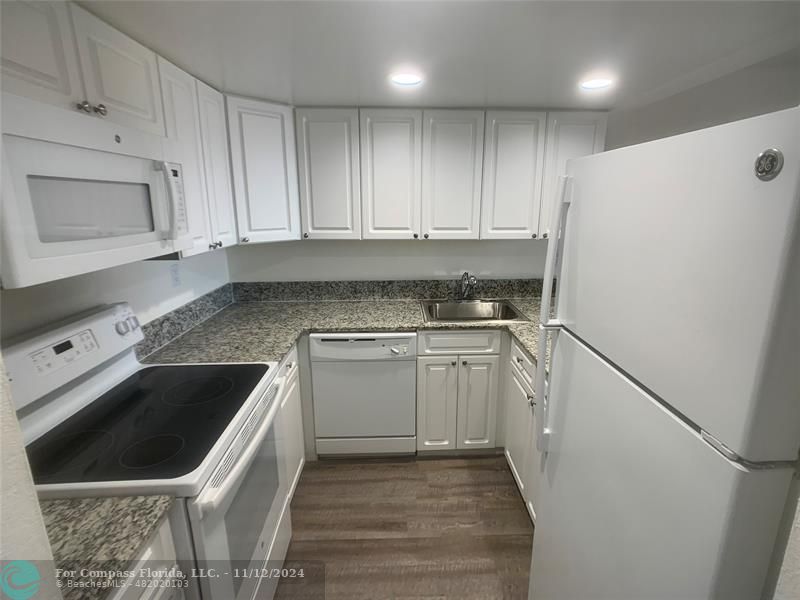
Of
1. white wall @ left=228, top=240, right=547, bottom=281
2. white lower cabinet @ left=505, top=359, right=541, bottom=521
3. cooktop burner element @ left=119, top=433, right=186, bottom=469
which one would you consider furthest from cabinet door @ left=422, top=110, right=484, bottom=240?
cooktop burner element @ left=119, top=433, right=186, bottom=469

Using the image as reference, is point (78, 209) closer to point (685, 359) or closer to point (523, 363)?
point (685, 359)

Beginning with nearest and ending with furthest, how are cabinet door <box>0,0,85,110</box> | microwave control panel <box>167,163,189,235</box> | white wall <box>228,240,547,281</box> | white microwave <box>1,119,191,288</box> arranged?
white microwave <box>1,119,191,288</box> → cabinet door <box>0,0,85,110</box> → microwave control panel <box>167,163,189,235</box> → white wall <box>228,240,547,281</box>

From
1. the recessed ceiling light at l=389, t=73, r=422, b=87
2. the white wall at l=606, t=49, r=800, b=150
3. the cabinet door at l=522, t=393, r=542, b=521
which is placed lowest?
the cabinet door at l=522, t=393, r=542, b=521

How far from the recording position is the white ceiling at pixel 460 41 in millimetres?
1109

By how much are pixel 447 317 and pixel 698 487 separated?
209 centimetres

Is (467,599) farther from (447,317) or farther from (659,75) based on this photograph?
(659,75)

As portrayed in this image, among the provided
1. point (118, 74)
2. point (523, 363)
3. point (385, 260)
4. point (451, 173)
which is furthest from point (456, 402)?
point (118, 74)

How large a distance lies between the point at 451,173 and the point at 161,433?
2.01 m

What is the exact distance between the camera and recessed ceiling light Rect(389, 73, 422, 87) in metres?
1.67

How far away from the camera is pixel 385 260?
2703 mm

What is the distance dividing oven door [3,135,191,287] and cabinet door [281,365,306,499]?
3.28ft

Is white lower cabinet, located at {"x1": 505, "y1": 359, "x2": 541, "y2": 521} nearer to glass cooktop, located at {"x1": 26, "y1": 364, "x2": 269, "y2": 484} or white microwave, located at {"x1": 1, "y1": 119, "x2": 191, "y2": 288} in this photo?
glass cooktop, located at {"x1": 26, "y1": 364, "x2": 269, "y2": 484}

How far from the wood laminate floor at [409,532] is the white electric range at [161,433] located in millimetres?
396

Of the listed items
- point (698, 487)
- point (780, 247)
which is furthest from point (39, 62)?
point (698, 487)
